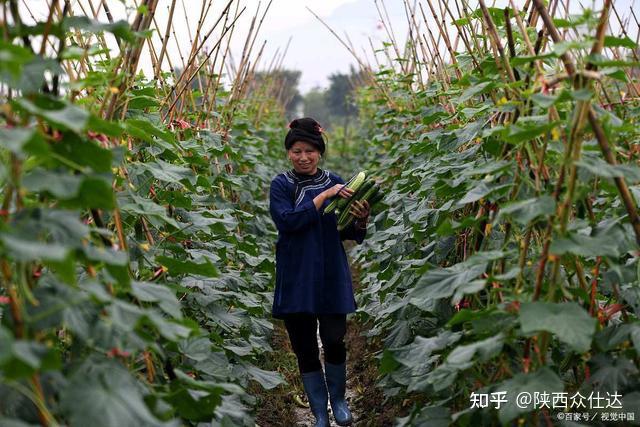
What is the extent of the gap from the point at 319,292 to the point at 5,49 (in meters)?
2.33

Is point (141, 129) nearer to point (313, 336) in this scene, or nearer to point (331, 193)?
point (331, 193)

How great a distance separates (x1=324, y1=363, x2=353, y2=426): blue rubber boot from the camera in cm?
373

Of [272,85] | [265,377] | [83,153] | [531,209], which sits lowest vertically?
[265,377]

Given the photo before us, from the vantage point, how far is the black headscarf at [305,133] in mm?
3645

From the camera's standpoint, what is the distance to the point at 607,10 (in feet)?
6.75

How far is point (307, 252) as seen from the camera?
141 inches

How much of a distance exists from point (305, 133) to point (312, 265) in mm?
651

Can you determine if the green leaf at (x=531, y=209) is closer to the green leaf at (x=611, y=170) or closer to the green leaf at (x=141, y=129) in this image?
the green leaf at (x=611, y=170)

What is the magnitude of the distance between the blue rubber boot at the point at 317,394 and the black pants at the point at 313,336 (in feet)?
0.11

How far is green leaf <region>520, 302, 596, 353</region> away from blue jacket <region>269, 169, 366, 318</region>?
173 cm

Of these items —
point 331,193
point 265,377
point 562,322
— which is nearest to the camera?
point 562,322

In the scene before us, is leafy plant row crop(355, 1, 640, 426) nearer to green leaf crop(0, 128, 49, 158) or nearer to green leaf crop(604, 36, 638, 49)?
green leaf crop(604, 36, 638, 49)

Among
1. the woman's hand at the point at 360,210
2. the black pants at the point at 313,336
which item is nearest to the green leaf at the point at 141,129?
the woman's hand at the point at 360,210

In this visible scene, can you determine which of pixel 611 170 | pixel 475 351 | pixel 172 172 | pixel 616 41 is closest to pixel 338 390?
pixel 172 172
